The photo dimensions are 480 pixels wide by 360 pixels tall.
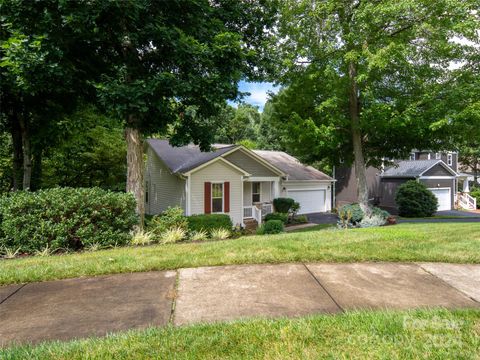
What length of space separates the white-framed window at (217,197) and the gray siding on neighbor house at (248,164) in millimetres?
2371

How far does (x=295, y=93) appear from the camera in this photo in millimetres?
12695

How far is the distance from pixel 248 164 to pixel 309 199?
6615 millimetres

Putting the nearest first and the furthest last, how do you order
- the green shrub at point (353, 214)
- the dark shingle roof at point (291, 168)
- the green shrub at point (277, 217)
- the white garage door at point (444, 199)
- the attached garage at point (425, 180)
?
the green shrub at point (353, 214) < the green shrub at point (277, 217) < the dark shingle roof at point (291, 168) < the attached garage at point (425, 180) < the white garage door at point (444, 199)

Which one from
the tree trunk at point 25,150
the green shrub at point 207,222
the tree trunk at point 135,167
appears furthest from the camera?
the green shrub at point 207,222

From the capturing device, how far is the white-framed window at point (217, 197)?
15125 millimetres

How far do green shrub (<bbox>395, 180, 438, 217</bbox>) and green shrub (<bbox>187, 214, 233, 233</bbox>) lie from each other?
15070mm

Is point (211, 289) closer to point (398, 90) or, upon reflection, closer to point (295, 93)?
point (295, 93)

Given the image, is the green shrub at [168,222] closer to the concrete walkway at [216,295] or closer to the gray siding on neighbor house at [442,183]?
the concrete walkway at [216,295]

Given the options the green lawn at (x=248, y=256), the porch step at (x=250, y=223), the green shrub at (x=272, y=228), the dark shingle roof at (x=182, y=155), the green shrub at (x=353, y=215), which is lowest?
the porch step at (x=250, y=223)

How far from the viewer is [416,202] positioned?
792 inches

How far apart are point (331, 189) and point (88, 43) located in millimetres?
20310

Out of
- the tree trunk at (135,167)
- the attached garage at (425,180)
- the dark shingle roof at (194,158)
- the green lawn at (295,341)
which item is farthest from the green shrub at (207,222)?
the attached garage at (425,180)

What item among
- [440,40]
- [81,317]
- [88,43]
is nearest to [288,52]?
[440,40]

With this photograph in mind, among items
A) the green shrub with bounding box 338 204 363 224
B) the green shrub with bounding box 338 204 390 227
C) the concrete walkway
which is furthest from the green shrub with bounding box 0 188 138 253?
the green shrub with bounding box 338 204 363 224
